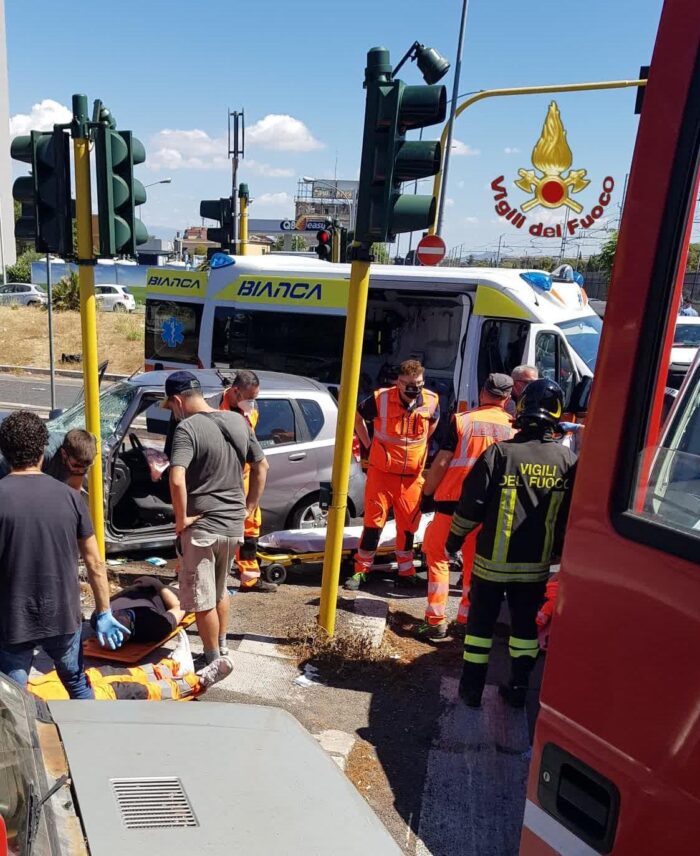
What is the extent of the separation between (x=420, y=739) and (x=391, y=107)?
11.1 ft

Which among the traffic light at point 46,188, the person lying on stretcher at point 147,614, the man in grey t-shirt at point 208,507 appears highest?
the traffic light at point 46,188

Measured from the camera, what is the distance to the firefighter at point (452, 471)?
4.83 meters

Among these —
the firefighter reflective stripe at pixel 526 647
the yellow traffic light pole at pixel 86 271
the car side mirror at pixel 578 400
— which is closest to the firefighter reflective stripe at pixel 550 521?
the firefighter reflective stripe at pixel 526 647

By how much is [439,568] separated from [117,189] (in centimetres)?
323

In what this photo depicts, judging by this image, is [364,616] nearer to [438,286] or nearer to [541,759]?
[541,759]

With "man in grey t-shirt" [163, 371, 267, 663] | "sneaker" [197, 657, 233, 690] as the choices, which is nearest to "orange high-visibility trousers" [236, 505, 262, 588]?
"man in grey t-shirt" [163, 371, 267, 663]

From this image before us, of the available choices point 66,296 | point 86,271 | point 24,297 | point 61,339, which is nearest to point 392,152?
point 86,271

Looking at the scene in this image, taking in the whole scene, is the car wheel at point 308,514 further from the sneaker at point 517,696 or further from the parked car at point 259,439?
the sneaker at point 517,696

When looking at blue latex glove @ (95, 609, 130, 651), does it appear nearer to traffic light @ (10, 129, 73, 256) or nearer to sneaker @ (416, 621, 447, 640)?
sneaker @ (416, 621, 447, 640)

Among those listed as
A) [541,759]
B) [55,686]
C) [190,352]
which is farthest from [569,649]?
[190,352]

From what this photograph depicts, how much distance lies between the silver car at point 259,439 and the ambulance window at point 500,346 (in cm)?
273

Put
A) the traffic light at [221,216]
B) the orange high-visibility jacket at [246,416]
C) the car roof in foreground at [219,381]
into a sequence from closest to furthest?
the orange high-visibility jacket at [246,416], the car roof in foreground at [219,381], the traffic light at [221,216]

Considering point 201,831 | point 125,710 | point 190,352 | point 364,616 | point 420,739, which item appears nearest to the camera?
point 201,831

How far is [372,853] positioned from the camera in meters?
1.71
